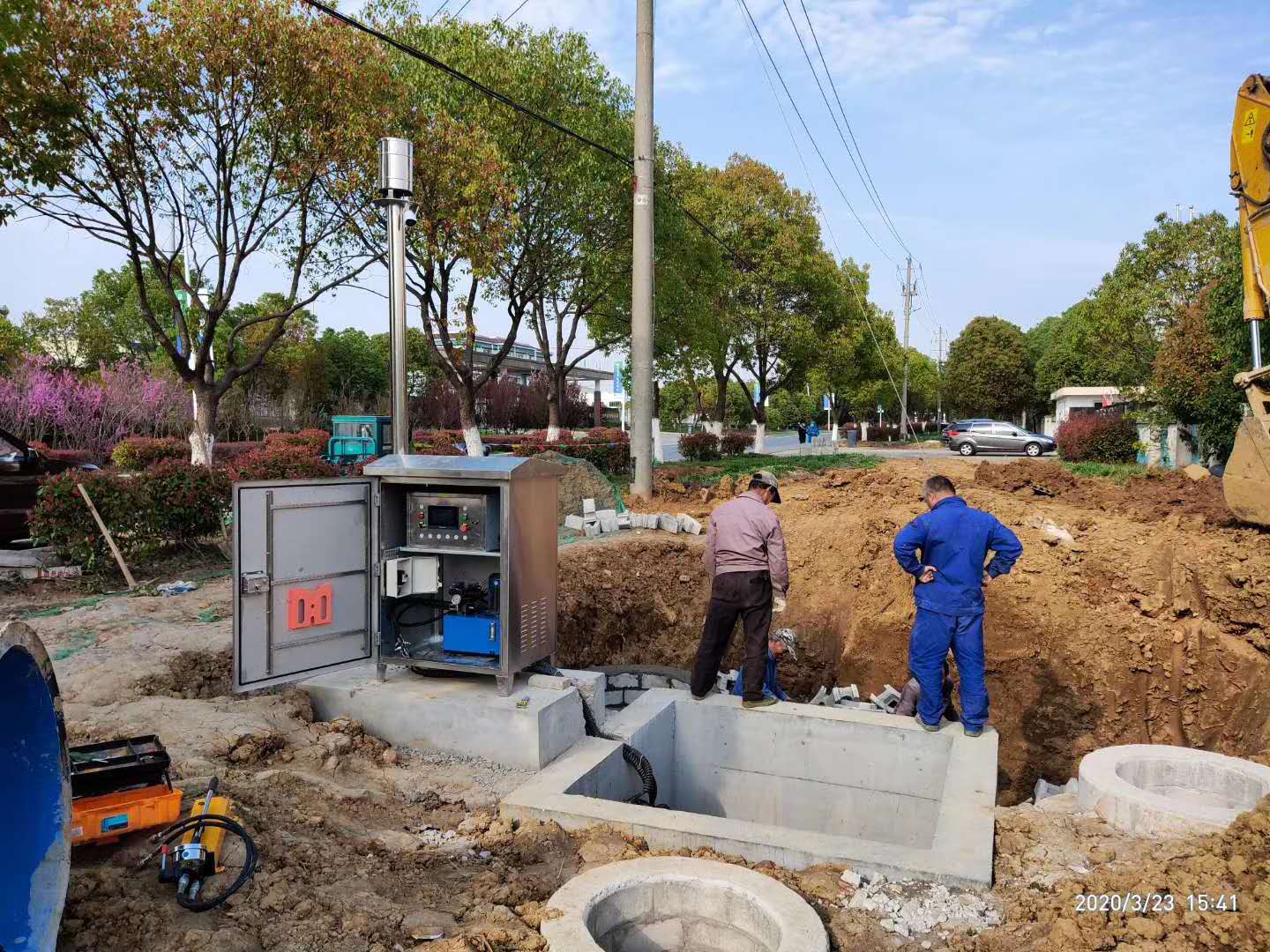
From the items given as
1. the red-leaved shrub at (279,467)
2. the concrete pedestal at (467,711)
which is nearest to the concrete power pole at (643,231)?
the red-leaved shrub at (279,467)

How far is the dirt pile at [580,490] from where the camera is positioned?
579 inches

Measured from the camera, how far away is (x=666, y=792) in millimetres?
6875

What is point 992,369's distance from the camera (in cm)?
6000

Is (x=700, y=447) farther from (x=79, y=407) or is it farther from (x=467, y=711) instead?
(x=467, y=711)

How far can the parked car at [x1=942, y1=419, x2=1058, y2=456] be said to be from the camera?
35.8 metres

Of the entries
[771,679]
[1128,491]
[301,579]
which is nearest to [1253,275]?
[1128,491]

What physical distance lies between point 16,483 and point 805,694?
9852 mm

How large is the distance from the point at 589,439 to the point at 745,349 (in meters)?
12.6

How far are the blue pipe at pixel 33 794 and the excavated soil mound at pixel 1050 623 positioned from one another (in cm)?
675

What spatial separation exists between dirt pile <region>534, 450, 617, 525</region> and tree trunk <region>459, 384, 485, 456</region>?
318 centimetres

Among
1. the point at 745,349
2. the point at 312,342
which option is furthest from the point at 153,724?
the point at 312,342

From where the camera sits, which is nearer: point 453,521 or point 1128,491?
point 453,521

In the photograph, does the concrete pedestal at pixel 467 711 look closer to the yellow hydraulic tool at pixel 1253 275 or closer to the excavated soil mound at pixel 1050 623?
the excavated soil mound at pixel 1050 623

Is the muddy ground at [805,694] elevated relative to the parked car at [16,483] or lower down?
lower down
